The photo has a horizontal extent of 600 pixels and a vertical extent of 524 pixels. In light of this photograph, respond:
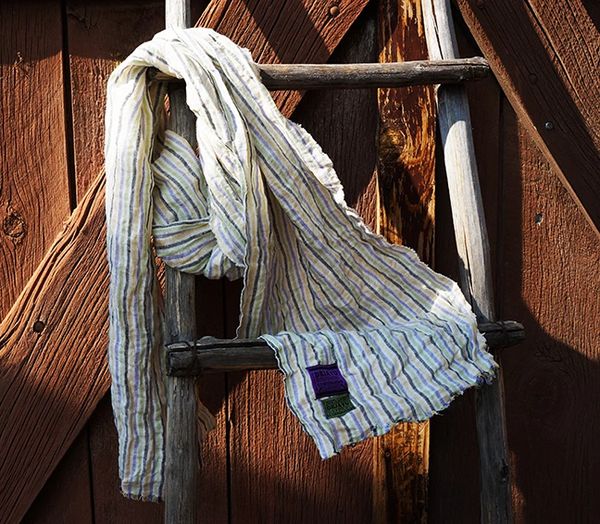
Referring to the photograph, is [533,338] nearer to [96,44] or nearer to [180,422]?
[180,422]

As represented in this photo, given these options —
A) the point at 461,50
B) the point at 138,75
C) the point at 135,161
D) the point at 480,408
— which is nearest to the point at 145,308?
the point at 135,161

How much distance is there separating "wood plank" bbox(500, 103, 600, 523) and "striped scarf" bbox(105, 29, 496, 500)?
0.32 metres

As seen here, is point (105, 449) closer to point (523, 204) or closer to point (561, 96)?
point (523, 204)

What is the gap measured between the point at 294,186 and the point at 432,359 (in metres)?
0.26

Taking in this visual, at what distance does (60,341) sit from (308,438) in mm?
407

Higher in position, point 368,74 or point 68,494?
point 368,74

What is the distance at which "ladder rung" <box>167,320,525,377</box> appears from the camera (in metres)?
0.92

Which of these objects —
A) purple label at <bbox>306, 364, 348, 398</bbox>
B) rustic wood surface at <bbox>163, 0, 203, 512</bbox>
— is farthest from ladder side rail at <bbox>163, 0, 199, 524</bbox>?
purple label at <bbox>306, 364, 348, 398</bbox>

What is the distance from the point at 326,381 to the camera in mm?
925

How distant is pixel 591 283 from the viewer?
130cm

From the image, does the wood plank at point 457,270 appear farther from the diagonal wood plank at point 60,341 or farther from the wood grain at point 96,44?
the wood grain at point 96,44

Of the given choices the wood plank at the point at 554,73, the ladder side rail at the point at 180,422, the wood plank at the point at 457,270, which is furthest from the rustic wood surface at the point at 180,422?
the wood plank at the point at 554,73

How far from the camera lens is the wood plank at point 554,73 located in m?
1.22

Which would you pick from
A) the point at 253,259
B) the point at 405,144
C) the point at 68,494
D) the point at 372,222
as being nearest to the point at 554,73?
the point at 405,144
